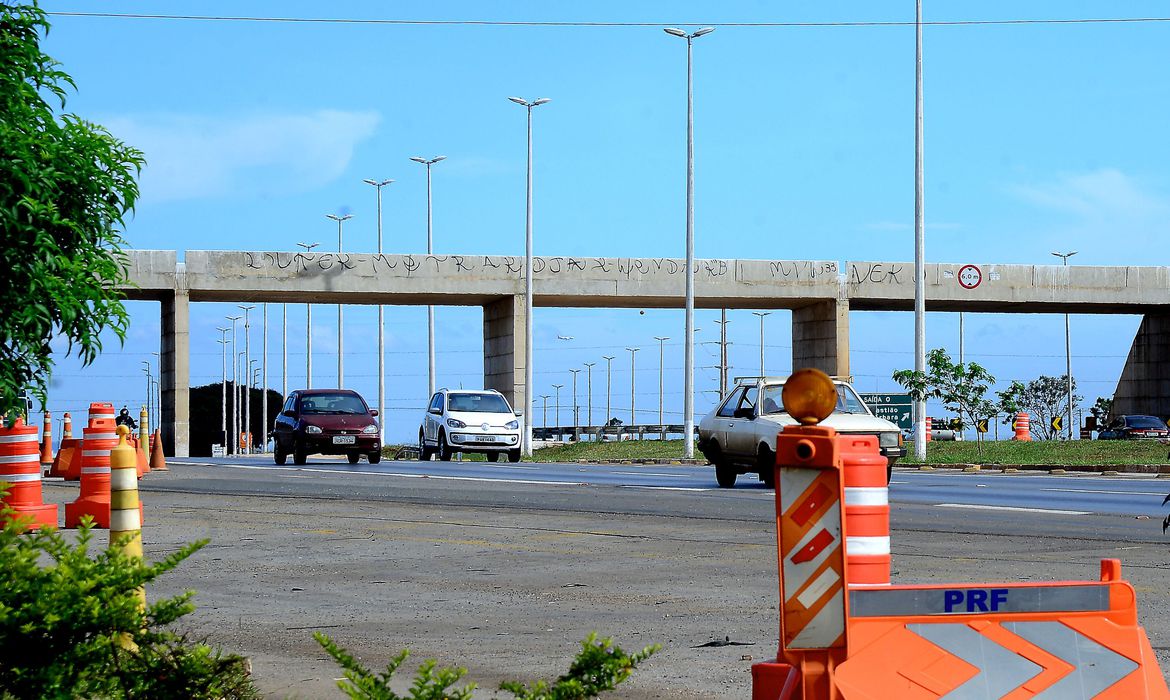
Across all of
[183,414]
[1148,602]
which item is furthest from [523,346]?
[1148,602]

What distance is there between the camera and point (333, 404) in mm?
38719

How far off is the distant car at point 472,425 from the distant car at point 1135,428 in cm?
2477

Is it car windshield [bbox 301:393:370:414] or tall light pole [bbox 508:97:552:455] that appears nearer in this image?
car windshield [bbox 301:393:370:414]

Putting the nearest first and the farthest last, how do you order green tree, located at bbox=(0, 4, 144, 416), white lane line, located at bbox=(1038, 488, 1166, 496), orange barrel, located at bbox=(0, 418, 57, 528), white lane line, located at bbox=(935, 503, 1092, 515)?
green tree, located at bbox=(0, 4, 144, 416) < orange barrel, located at bbox=(0, 418, 57, 528) < white lane line, located at bbox=(935, 503, 1092, 515) < white lane line, located at bbox=(1038, 488, 1166, 496)

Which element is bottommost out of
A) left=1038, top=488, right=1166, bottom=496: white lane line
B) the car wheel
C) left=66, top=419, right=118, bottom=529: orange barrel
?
left=1038, top=488, right=1166, bottom=496: white lane line

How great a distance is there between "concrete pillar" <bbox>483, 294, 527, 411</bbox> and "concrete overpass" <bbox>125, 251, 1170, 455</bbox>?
0.05 metres

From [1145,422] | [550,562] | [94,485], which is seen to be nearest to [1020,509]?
[550,562]

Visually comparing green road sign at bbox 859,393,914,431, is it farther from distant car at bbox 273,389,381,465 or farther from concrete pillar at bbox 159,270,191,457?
concrete pillar at bbox 159,270,191,457

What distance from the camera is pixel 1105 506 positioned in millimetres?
18984

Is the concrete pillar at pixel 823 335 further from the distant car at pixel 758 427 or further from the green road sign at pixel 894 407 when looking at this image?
the distant car at pixel 758 427

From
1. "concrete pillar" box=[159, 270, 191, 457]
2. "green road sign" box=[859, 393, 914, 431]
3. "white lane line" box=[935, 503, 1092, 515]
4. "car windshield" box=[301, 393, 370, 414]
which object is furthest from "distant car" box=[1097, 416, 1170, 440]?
"white lane line" box=[935, 503, 1092, 515]

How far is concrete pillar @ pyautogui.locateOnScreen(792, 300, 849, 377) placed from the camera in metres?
58.3

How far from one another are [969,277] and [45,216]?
49199mm

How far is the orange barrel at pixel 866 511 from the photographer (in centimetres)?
672
